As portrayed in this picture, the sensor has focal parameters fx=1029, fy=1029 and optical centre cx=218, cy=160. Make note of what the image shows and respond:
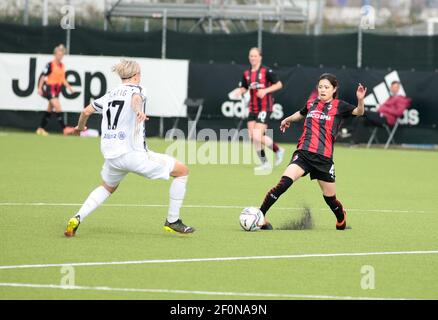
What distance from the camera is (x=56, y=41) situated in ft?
86.1

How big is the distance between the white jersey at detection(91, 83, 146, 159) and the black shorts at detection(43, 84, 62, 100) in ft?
50.2

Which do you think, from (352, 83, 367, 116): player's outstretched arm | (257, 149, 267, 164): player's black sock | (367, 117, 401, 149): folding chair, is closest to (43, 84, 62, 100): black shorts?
(367, 117, 401, 149): folding chair

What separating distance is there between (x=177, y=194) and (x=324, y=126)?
1894 mm

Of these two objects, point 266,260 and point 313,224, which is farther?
point 313,224

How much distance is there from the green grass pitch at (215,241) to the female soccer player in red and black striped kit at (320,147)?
1.44 feet

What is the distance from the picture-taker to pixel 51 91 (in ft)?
81.2

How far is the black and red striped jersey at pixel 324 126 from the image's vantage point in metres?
10.8

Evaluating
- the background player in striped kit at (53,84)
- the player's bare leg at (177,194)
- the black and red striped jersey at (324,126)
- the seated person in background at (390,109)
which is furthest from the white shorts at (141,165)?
the seated person in background at (390,109)

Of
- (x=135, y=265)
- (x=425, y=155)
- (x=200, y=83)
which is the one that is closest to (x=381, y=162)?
(x=425, y=155)

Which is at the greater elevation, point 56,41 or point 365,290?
point 56,41

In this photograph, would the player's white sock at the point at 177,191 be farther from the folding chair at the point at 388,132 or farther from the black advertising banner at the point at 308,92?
the folding chair at the point at 388,132

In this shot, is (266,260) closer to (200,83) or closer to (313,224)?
(313,224)

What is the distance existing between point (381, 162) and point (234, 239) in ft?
37.4

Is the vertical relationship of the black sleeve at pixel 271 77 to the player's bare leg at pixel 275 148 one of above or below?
above
